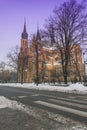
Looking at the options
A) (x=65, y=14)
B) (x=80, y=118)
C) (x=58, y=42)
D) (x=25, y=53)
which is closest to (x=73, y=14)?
(x=65, y=14)

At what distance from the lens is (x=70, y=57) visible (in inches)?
1612

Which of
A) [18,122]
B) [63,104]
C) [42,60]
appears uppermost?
[42,60]

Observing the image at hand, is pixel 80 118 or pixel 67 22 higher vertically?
pixel 67 22

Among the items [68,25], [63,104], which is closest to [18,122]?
[63,104]

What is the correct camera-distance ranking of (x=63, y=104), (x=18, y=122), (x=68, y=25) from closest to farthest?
(x=18, y=122), (x=63, y=104), (x=68, y=25)

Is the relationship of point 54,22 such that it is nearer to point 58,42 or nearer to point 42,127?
point 58,42

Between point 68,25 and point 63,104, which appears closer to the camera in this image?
point 63,104

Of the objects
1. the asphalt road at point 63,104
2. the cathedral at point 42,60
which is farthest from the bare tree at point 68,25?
the asphalt road at point 63,104

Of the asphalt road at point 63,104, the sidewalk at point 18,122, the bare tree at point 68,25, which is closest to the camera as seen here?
the sidewalk at point 18,122

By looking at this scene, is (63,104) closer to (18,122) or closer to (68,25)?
(18,122)

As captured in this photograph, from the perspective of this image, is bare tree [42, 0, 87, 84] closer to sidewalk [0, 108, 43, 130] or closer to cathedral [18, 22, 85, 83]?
cathedral [18, 22, 85, 83]

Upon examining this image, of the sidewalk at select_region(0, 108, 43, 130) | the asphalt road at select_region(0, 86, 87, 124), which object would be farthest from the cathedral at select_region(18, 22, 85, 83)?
the sidewalk at select_region(0, 108, 43, 130)

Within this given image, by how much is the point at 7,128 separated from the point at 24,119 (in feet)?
4.34

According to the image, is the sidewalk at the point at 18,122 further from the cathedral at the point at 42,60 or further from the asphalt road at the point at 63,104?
the cathedral at the point at 42,60
